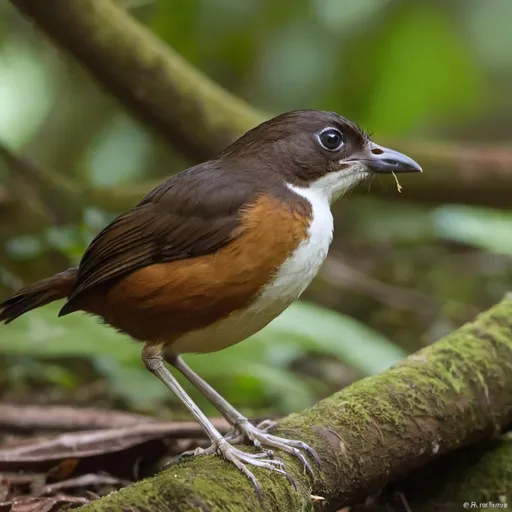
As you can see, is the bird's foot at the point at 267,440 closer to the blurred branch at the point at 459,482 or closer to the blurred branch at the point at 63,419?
the blurred branch at the point at 459,482

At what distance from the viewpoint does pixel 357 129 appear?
3.01 meters

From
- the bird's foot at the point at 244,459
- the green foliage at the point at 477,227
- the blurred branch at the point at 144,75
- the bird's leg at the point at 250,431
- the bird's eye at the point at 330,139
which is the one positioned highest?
the bird's eye at the point at 330,139

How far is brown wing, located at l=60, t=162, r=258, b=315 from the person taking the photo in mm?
2689

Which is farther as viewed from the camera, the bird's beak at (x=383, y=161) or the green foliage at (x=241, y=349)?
the green foliage at (x=241, y=349)

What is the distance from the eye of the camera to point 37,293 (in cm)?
309

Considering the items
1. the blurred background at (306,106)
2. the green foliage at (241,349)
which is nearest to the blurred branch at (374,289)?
the blurred background at (306,106)

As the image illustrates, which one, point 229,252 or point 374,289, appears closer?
point 229,252

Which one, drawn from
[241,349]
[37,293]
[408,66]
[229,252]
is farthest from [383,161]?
[408,66]

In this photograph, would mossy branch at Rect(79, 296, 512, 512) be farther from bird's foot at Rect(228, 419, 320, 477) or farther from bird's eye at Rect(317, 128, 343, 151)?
bird's eye at Rect(317, 128, 343, 151)

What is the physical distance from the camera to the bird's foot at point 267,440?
2623 mm

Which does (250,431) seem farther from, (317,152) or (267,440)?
(317,152)

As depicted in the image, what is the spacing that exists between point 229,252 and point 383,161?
742 millimetres

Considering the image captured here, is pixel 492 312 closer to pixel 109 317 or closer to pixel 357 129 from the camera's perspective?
pixel 357 129

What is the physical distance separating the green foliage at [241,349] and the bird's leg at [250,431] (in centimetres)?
86
